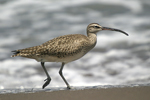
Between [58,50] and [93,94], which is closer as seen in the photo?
[93,94]

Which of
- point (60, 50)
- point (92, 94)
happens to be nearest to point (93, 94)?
point (92, 94)

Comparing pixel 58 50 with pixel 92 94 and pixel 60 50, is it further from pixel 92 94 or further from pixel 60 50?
pixel 92 94

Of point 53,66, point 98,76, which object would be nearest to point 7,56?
point 53,66

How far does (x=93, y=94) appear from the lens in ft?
25.0

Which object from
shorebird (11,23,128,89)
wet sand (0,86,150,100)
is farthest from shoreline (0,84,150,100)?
shorebird (11,23,128,89)

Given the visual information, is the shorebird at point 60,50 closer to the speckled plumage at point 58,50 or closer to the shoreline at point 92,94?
the speckled plumage at point 58,50

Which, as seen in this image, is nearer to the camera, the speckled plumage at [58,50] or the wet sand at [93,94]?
the wet sand at [93,94]

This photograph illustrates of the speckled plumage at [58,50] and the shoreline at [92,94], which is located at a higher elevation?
the speckled plumage at [58,50]

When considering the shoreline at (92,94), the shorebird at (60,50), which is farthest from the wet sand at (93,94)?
the shorebird at (60,50)

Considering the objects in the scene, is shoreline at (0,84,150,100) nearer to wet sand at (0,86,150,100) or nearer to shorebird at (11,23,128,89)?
wet sand at (0,86,150,100)

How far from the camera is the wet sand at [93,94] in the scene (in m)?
7.31

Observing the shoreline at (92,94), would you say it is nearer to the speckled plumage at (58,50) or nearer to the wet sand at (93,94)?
the wet sand at (93,94)

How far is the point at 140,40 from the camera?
46.1 feet

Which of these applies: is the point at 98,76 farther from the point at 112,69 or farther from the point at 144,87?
the point at 144,87
